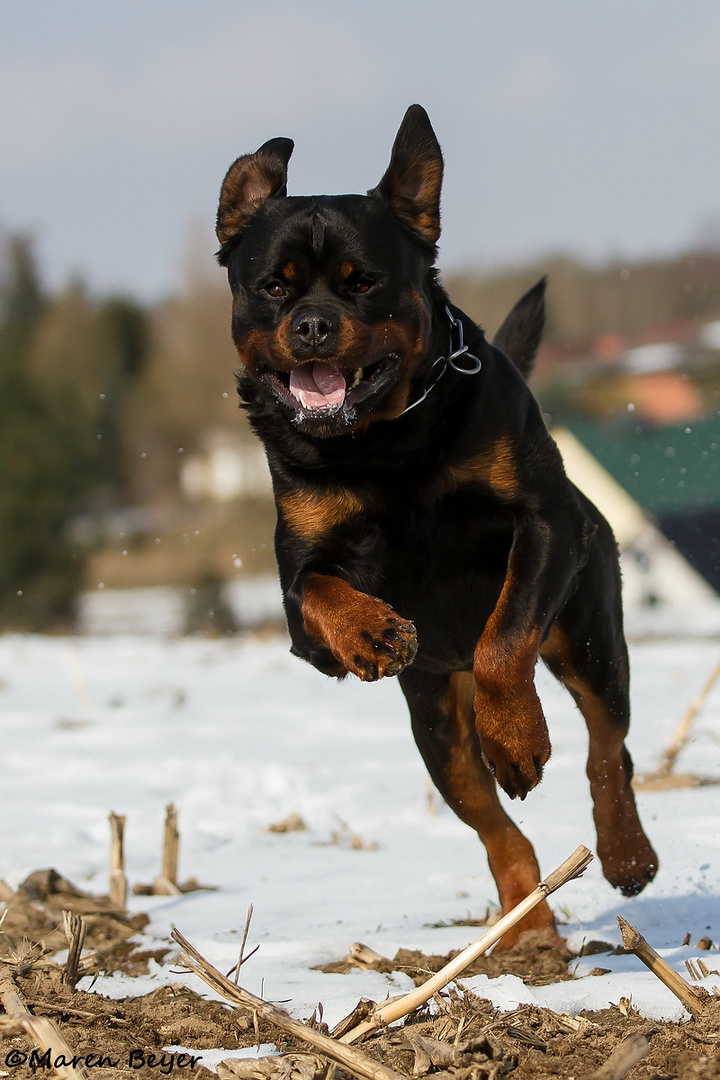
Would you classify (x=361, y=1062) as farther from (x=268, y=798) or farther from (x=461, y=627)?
(x=268, y=798)

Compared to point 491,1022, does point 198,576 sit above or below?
below

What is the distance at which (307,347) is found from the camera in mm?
3283

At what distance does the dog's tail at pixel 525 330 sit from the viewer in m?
4.48

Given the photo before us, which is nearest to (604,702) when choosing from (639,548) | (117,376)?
(639,548)

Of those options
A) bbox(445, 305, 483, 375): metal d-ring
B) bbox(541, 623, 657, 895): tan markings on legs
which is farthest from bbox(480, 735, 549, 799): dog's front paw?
bbox(445, 305, 483, 375): metal d-ring

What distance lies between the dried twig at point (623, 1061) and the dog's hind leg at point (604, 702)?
1672 millimetres

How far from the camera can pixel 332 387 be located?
11.2ft

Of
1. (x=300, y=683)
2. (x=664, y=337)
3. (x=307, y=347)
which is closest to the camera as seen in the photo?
(x=307, y=347)

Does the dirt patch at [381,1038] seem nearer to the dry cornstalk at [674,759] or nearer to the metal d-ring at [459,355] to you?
the metal d-ring at [459,355]

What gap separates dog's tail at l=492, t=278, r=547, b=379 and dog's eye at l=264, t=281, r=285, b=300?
3.86 ft

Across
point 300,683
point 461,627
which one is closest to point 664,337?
point 300,683

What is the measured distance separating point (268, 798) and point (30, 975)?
3.46m

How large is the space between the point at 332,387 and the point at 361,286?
0.31 metres

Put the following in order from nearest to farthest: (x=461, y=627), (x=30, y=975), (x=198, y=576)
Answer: (x=30, y=975), (x=461, y=627), (x=198, y=576)
